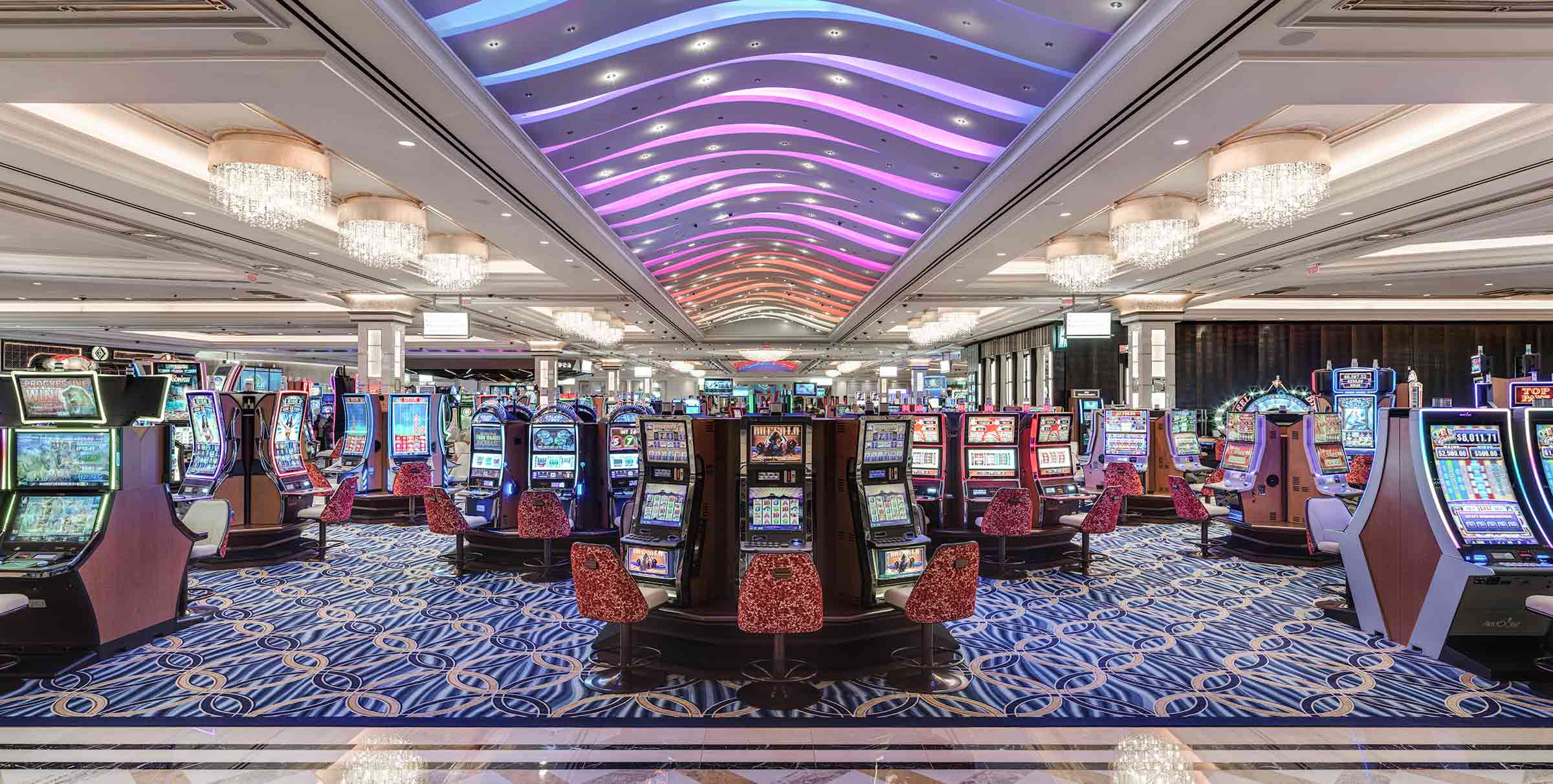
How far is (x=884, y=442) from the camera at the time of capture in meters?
4.27

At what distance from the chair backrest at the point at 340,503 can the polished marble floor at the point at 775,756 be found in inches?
119

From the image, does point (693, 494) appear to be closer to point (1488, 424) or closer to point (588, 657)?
point (588, 657)

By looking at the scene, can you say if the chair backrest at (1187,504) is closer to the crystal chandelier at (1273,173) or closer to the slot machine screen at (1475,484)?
the crystal chandelier at (1273,173)

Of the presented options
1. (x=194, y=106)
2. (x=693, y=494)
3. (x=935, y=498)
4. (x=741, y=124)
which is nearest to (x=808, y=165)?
(x=741, y=124)

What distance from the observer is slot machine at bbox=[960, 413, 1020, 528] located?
6656 millimetres

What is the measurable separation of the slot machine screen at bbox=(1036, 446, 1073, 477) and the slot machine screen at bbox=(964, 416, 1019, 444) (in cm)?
47

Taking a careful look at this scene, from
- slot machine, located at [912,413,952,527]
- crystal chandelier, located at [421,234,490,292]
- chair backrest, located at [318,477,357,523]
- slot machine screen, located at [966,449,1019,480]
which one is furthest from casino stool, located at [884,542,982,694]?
crystal chandelier, located at [421,234,490,292]

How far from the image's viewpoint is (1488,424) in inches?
152

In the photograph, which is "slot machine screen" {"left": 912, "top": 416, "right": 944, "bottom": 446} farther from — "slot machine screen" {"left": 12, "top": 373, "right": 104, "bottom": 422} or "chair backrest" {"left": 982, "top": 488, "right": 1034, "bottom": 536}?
"slot machine screen" {"left": 12, "top": 373, "right": 104, "bottom": 422}

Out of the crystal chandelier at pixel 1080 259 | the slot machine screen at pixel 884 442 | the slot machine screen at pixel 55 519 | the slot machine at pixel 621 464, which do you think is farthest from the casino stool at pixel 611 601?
the crystal chandelier at pixel 1080 259

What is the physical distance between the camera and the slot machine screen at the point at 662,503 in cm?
420

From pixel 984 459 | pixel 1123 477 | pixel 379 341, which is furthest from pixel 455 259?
pixel 1123 477

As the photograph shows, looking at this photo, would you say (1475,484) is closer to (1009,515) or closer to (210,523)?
(1009,515)

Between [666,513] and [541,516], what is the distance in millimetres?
1778
